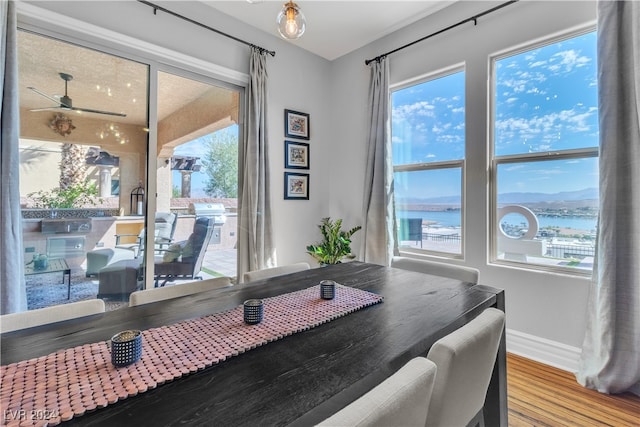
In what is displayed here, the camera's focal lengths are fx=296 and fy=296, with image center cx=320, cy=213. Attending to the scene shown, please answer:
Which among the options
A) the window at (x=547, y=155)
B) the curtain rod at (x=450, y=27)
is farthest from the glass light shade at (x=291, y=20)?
the window at (x=547, y=155)

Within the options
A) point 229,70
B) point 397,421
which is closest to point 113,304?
point 229,70

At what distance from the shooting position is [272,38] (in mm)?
3285

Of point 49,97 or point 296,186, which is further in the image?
point 296,186

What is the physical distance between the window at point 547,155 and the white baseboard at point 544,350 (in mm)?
571

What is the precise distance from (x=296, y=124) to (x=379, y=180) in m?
1.21

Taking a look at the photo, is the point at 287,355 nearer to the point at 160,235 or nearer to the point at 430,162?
the point at 160,235

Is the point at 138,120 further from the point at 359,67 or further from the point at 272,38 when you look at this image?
the point at 359,67

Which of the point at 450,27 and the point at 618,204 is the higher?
the point at 450,27

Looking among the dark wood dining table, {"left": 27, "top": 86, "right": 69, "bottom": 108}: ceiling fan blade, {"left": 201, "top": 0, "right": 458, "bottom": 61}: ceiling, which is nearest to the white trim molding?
{"left": 27, "top": 86, "right": 69, "bottom": 108}: ceiling fan blade

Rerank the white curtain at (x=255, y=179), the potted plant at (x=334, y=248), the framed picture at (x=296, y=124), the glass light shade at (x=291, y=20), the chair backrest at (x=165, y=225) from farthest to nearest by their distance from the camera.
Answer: the framed picture at (x=296, y=124) < the potted plant at (x=334, y=248) < the white curtain at (x=255, y=179) < the chair backrest at (x=165, y=225) < the glass light shade at (x=291, y=20)

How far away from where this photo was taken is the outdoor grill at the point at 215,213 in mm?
2932

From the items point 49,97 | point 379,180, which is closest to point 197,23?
point 49,97

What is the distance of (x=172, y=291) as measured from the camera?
1.49 m

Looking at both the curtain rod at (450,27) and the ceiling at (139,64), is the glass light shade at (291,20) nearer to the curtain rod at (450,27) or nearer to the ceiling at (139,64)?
the ceiling at (139,64)
